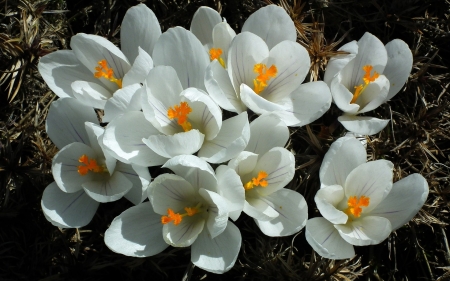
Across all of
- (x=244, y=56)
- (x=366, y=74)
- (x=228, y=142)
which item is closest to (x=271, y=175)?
(x=228, y=142)

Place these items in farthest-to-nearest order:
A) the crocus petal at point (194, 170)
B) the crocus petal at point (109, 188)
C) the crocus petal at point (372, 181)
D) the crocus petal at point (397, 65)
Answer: the crocus petal at point (397, 65) < the crocus petal at point (372, 181) < the crocus petal at point (109, 188) < the crocus petal at point (194, 170)

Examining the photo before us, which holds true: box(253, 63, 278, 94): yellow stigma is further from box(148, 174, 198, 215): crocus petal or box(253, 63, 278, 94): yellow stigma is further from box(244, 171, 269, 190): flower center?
box(148, 174, 198, 215): crocus petal

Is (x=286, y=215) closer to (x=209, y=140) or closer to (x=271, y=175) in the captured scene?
(x=271, y=175)

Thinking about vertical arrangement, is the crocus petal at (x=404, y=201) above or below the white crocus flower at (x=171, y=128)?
below

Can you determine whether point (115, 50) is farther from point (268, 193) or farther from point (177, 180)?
point (268, 193)

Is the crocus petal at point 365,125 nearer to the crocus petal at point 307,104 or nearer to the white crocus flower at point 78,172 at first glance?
the crocus petal at point 307,104

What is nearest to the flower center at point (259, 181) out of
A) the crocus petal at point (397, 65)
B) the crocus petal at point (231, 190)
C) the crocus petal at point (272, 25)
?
the crocus petal at point (231, 190)

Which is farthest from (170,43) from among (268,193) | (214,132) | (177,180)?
(268,193)
